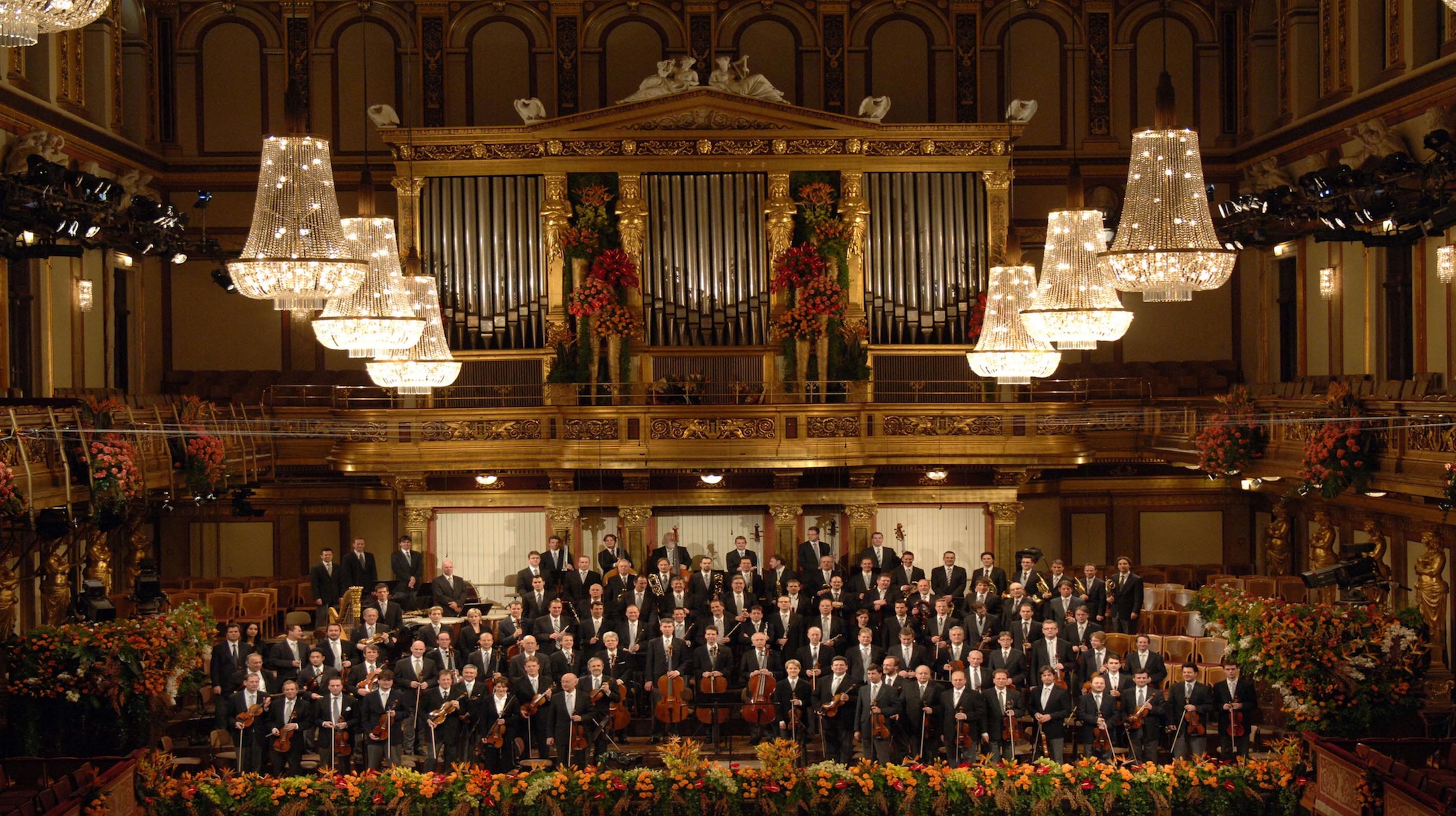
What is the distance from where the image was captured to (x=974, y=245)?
18859 mm

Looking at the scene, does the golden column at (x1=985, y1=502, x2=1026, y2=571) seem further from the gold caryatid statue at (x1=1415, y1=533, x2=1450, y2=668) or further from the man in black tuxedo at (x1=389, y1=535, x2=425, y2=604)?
the man in black tuxedo at (x1=389, y1=535, x2=425, y2=604)

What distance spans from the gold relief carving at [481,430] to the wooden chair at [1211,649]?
8.08 m

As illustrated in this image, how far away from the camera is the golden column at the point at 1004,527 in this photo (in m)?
18.3

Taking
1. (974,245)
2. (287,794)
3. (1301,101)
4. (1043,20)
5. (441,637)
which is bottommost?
(287,794)

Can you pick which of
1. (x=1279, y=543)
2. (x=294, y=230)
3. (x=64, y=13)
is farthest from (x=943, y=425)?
(x=64, y=13)

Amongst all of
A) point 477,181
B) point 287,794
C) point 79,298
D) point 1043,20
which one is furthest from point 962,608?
point 79,298

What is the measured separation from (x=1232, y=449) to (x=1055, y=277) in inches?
305

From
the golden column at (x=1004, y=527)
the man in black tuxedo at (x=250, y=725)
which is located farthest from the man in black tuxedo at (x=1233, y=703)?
the man in black tuxedo at (x=250, y=725)

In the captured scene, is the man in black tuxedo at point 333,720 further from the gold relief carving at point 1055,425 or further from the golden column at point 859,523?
the gold relief carving at point 1055,425

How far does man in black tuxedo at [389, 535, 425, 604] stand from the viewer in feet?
53.4

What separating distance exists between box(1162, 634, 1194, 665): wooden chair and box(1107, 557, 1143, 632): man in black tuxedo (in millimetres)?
804

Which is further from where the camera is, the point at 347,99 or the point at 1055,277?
the point at 347,99

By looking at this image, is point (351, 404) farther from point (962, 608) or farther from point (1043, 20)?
point (1043, 20)

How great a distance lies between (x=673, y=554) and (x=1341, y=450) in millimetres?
7382
